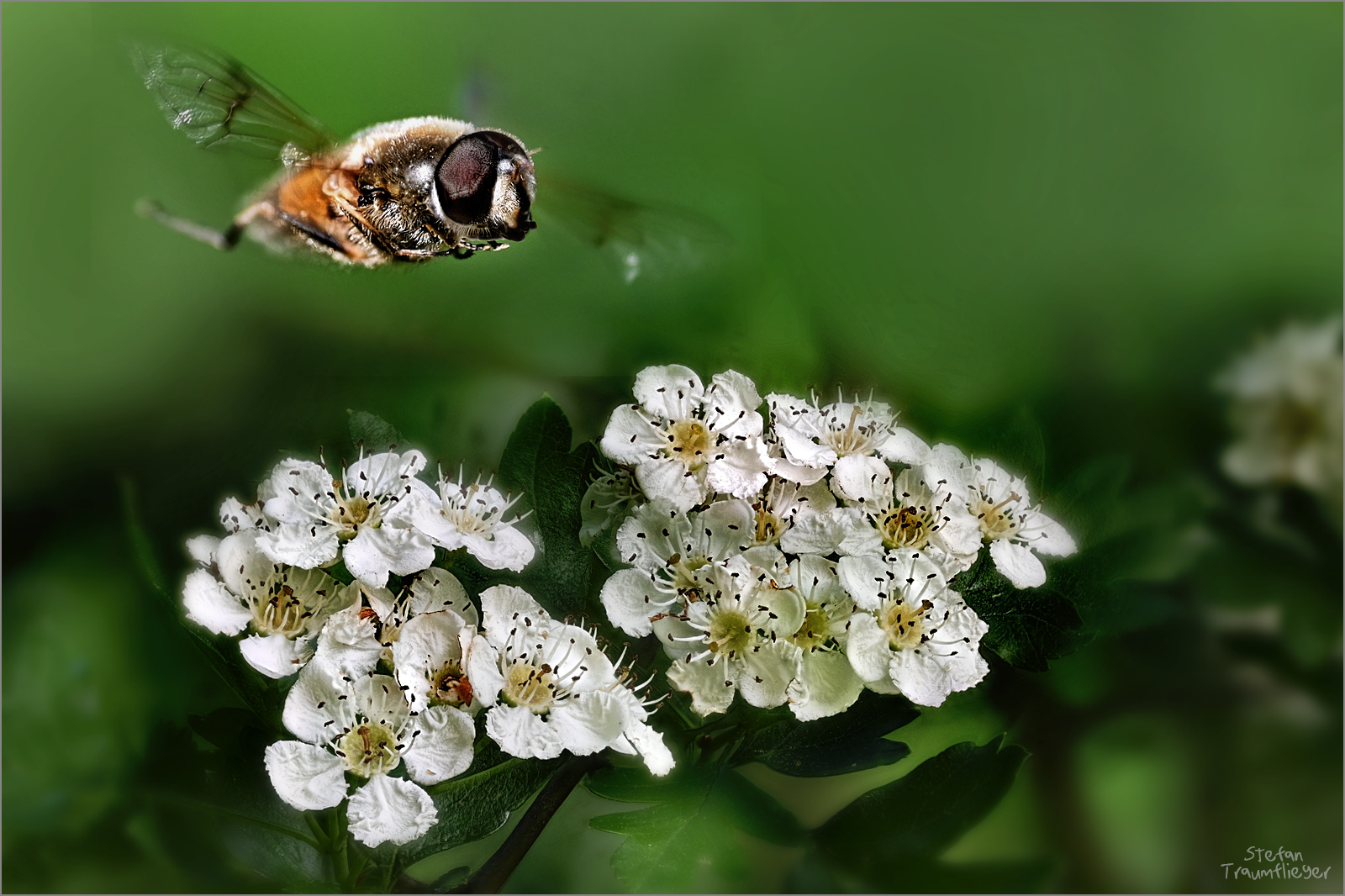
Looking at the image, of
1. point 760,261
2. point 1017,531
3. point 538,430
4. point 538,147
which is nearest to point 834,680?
point 1017,531

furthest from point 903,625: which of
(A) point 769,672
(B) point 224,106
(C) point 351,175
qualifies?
(B) point 224,106

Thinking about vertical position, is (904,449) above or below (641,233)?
below

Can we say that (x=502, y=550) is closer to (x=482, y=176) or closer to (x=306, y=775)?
(x=306, y=775)

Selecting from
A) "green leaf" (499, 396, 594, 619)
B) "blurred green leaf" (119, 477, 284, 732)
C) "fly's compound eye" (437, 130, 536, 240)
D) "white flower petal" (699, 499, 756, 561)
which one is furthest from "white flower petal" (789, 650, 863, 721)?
"fly's compound eye" (437, 130, 536, 240)

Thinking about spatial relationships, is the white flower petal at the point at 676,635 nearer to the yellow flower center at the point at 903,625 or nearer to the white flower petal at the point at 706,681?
the white flower petal at the point at 706,681

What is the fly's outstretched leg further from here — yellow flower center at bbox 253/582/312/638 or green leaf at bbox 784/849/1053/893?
green leaf at bbox 784/849/1053/893

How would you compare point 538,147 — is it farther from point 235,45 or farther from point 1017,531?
point 1017,531

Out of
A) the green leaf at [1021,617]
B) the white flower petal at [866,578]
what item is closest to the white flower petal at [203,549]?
the white flower petal at [866,578]
